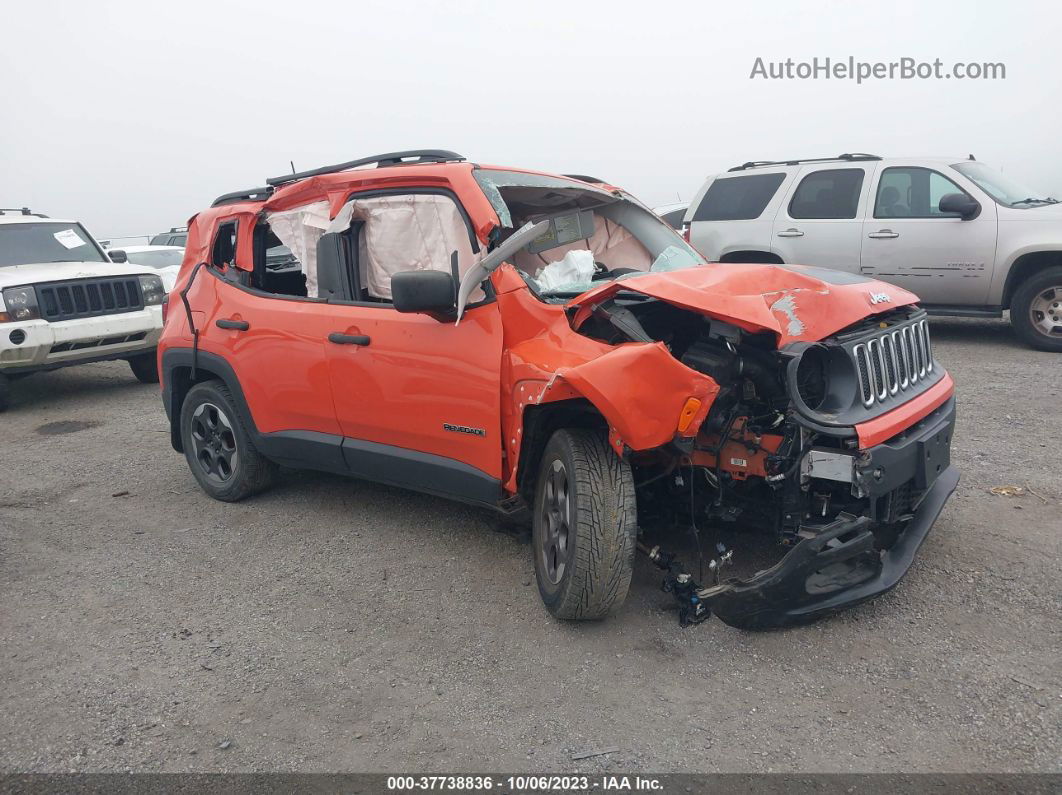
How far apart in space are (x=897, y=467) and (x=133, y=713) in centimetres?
296

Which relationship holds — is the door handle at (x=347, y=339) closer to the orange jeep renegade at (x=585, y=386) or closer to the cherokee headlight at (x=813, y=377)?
Result: the orange jeep renegade at (x=585, y=386)

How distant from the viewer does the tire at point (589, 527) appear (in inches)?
125

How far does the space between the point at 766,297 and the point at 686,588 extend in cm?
122

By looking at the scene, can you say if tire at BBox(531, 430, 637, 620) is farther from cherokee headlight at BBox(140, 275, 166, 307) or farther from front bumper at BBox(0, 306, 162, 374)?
cherokee headlight at BBox(140, 275, 166, 307)

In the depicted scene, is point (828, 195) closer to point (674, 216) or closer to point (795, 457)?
point (674, 216)

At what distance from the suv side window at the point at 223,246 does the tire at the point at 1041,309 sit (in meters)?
7.46

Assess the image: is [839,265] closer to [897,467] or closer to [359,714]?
[897,467]

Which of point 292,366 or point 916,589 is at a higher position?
point 292,366

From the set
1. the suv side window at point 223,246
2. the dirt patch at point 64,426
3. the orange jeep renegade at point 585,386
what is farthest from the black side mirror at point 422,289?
the dirt patch at point 64,426

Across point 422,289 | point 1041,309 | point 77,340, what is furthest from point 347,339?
point 1041,309

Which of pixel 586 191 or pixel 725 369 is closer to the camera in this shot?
pixel 725 369

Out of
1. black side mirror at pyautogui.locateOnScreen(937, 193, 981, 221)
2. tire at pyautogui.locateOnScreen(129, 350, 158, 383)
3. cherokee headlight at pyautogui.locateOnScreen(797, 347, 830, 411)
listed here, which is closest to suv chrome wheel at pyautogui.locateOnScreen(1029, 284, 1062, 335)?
black side mirror at pyautogui.locateOnScreen(937, 193, 981, 221)

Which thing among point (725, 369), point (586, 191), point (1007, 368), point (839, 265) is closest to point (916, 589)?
point (725, 369)

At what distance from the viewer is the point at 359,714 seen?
2.95 m
